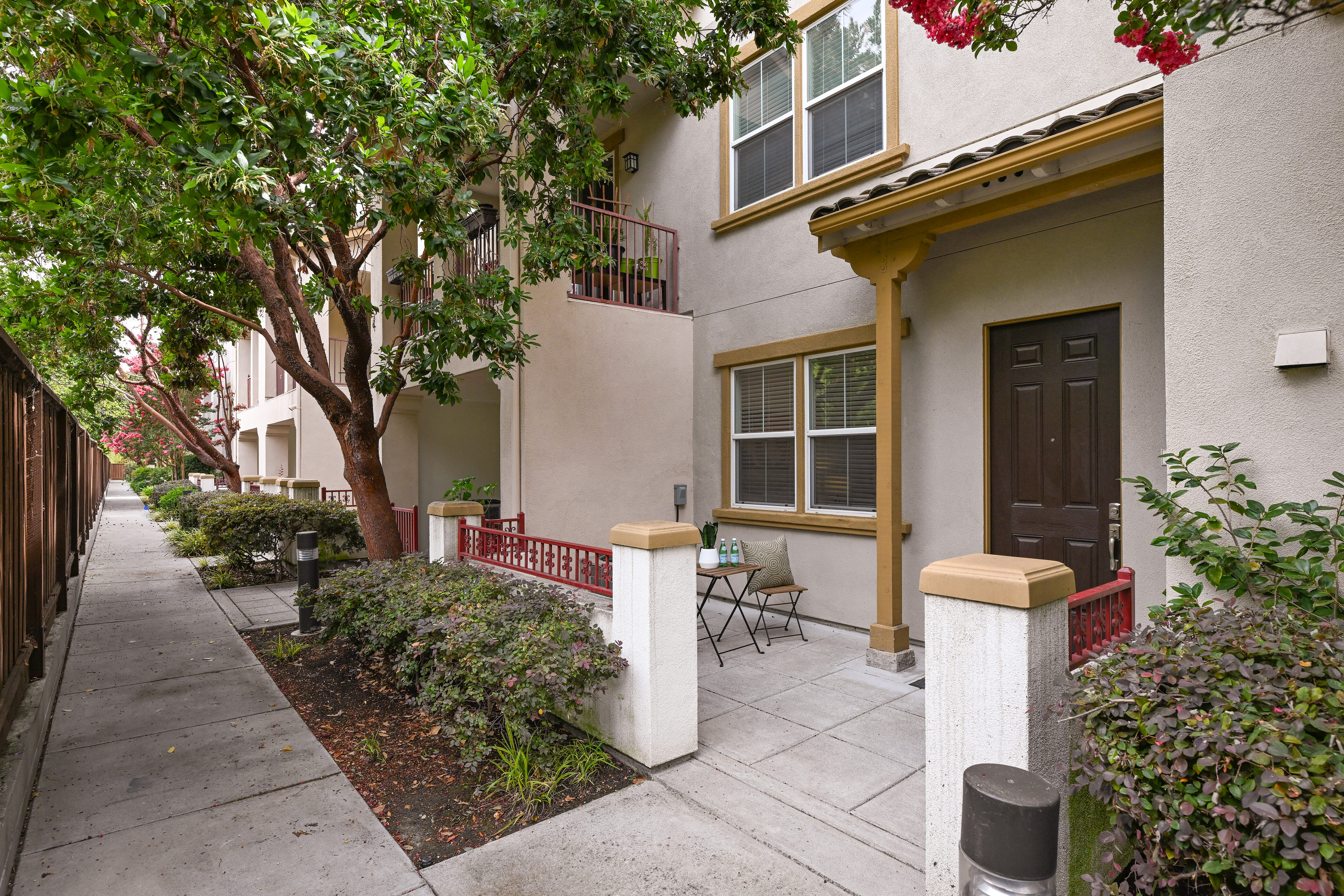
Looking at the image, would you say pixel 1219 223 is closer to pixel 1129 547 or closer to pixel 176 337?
pixel 1129 547

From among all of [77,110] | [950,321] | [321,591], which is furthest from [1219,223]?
[321,591]

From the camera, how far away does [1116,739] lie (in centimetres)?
191

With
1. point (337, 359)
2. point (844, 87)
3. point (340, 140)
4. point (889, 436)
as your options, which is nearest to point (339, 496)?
point (337, 359)

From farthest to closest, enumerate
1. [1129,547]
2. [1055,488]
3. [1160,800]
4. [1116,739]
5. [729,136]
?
1. [729,136]
2. [1055,488]
3. [1129,547]
4. [1116,739]
5. [1160,800]

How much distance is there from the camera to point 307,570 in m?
6.39

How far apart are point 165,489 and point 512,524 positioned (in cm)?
1889

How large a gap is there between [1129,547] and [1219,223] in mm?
2486

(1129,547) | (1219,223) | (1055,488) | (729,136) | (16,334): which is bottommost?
(1129,547)

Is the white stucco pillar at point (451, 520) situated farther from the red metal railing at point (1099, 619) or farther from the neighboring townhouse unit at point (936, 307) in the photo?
the red metal railing at point (1099, 619)

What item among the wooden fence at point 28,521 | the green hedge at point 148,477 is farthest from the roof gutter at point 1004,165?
the green hedge at point 148,477


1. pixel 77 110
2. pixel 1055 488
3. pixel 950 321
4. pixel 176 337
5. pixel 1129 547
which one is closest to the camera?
pixel 77 110

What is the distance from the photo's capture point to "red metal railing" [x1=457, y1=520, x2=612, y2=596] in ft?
14.4

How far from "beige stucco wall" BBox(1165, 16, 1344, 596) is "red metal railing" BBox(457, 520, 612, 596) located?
9.88 ft

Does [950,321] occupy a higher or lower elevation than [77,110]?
lower
